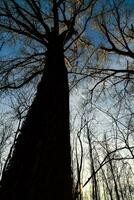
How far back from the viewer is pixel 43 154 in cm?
276

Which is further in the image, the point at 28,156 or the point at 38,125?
the point at 38,125

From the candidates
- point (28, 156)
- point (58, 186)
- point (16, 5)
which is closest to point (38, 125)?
point (28, 156)

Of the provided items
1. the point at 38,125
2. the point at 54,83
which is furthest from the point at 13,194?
the point at 54,83

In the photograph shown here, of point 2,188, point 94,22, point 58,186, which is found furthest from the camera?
point 94,22

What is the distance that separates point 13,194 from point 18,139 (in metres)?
0.87

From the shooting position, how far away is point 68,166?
298 centimetres

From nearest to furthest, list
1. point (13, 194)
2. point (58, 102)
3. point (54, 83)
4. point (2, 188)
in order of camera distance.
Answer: point (13, 194)
point (2, 188)
point (58, 102)
point (54, 83)

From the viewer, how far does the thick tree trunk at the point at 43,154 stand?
94.1 inches

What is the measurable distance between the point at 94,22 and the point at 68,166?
24.2ft

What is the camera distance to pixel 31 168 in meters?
2.57

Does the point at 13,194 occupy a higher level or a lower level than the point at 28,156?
lower

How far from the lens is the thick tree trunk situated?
239 cm

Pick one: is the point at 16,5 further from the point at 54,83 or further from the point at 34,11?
the point at 54,83

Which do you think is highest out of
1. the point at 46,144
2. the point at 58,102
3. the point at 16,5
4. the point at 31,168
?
the point at 16,5
